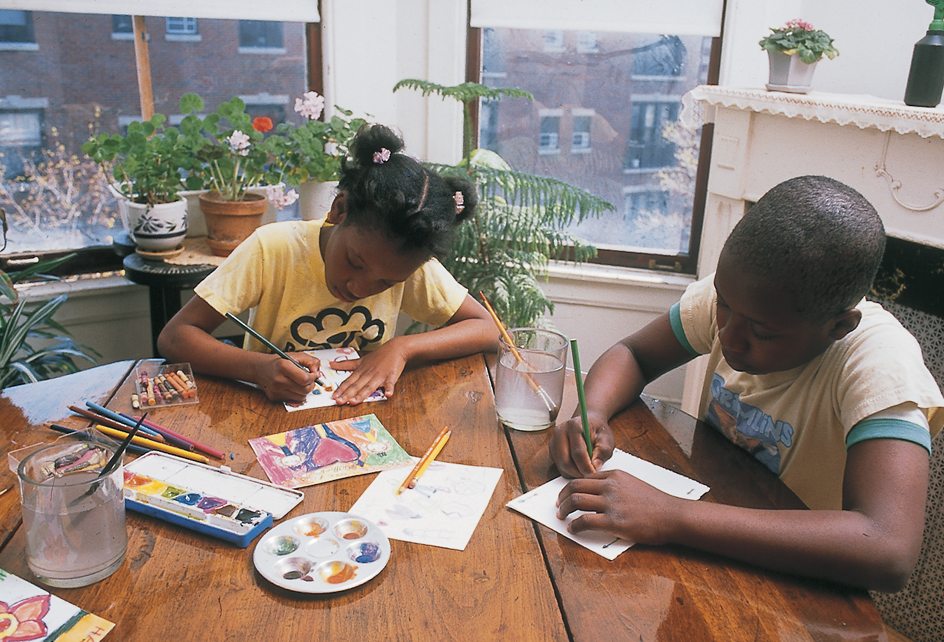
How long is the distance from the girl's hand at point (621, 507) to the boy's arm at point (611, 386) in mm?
85

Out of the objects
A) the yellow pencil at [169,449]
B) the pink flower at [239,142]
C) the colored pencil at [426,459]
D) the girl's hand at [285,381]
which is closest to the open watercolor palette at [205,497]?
the yellow pencil at [169,449]

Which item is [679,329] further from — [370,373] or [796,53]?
[796,53]

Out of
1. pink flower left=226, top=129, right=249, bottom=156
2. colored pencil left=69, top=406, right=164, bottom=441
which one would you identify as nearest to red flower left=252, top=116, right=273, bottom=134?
pink flower left=226, top=129, right=249, bottom=156

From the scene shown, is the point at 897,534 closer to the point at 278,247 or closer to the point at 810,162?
the point at 278,247

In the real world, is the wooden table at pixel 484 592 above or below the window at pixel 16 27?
below

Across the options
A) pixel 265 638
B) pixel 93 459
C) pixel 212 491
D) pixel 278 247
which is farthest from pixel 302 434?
pixel 278 247

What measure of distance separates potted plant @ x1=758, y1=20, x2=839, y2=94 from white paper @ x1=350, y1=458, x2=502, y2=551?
5.94 ft

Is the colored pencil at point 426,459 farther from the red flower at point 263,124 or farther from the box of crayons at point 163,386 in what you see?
the red flower at point 263,124

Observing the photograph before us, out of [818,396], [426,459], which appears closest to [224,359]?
[426,459]

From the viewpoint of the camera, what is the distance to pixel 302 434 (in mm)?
1161

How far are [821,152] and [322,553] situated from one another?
1.95 m

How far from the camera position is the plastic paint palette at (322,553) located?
0.83 m

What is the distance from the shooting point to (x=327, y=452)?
3.66 ft

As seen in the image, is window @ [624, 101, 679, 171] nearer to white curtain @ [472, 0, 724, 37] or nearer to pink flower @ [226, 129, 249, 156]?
white curtain @ [472, 0, 724, 37]
